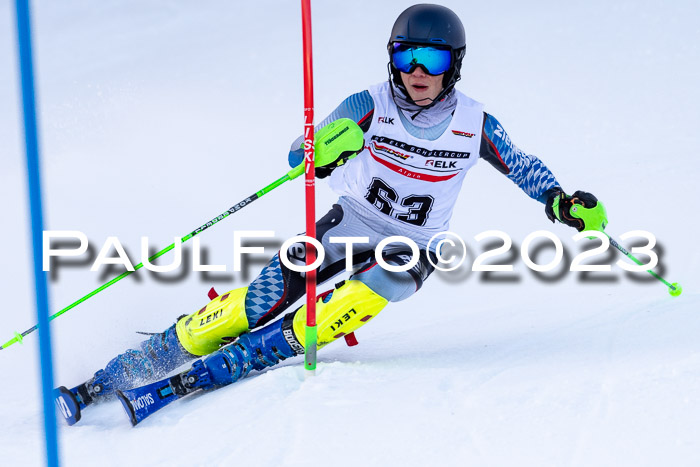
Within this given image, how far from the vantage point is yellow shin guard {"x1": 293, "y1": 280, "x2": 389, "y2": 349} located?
2.57 metres

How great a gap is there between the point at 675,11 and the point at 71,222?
5532mm

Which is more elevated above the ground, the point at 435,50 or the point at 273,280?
the point at 435,50

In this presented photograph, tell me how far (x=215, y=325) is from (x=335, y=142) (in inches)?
31.8

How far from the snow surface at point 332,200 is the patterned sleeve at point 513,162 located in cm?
55

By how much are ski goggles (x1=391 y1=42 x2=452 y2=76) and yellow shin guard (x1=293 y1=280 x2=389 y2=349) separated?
80 centimetres

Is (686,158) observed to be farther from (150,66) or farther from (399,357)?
(150,66)

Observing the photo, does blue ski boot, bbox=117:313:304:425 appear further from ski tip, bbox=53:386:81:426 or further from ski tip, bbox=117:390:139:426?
ski tip, bbox=53:386:81:426

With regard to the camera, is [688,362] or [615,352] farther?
[615,352]

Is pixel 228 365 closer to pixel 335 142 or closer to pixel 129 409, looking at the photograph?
pixel 129 409

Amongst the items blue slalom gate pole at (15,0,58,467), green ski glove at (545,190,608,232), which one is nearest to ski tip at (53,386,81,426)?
blue slalom gate pole at (15,0,58,467)

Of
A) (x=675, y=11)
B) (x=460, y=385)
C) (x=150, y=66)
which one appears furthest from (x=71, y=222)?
(x=675, y=11)

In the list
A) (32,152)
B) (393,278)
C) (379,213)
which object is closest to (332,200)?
(379,213)

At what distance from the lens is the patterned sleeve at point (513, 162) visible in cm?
278

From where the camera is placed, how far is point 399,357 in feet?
8.78
